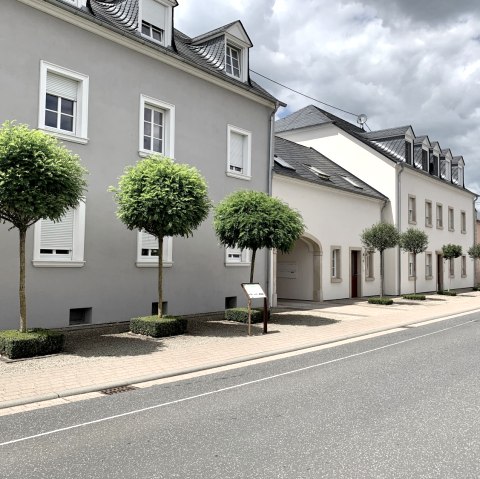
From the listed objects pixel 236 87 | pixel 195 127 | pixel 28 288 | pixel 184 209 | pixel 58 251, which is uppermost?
pixel 236 87

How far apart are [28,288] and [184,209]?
3975 millimetres

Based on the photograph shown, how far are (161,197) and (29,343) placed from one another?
13.5ft

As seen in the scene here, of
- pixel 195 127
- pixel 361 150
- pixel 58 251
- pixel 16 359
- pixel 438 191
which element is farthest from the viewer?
pixel 438 191

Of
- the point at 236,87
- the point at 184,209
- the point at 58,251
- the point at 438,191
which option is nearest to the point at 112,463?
the point at 184,209

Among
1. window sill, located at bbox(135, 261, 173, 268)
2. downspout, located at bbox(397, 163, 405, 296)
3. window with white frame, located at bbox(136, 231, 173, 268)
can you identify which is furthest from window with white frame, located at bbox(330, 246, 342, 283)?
window sill, located at bbox(135, 261, 173, 268)

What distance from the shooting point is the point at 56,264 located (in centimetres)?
1187

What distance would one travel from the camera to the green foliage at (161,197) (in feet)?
36.6

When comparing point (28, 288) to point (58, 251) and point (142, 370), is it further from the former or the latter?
point (142, 370)

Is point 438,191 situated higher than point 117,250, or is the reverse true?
point 438,191

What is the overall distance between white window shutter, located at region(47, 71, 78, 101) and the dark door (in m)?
15.8

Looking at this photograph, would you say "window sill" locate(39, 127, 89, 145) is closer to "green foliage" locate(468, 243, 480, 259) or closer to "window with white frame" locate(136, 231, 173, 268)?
"window with white frame" locate(136, 231, 173, 268)

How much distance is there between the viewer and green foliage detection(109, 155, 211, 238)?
1115cm

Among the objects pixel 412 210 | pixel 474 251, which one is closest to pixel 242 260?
pixel 412 210

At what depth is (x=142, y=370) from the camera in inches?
317
